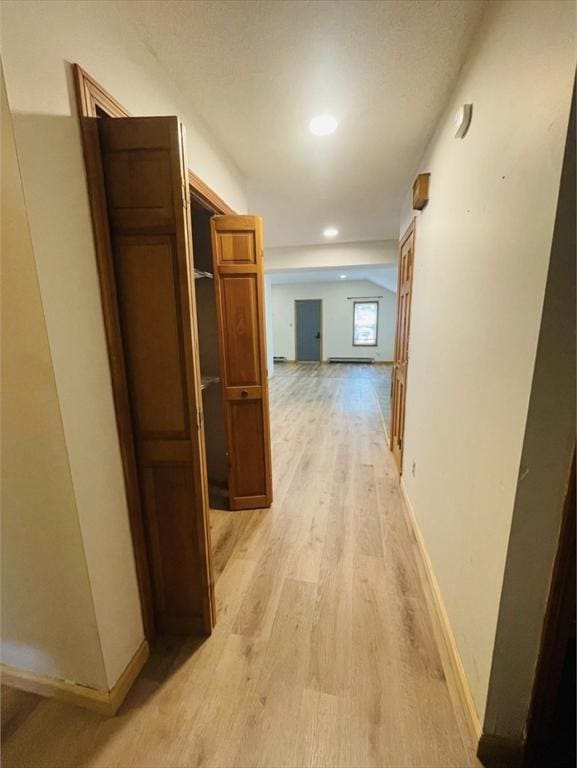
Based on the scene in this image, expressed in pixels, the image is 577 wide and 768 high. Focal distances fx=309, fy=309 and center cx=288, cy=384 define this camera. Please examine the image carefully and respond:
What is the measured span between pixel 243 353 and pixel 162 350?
1.02m

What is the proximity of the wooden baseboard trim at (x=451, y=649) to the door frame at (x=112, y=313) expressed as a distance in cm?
105

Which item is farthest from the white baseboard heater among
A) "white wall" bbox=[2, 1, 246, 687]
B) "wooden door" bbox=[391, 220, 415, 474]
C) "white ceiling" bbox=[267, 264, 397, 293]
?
"white wall" bbox=[2, 1, 246, 687]

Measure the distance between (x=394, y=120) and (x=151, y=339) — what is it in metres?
1.91

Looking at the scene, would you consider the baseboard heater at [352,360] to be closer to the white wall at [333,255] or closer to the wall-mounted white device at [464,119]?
the white wall at [333,255]

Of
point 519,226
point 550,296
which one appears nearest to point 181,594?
point 550,296

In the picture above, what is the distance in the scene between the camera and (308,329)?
10.2 m

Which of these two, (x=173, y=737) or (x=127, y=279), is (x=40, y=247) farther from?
(x=173, y=737)

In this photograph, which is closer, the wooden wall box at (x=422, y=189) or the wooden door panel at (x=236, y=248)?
the wooden wall box at (x=422, y=189)

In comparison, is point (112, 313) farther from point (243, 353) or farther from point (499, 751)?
point (499, 751)

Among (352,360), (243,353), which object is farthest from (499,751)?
(352,360)

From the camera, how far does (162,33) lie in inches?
48.5

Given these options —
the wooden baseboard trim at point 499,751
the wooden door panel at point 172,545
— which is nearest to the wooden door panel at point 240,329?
the wooden door panel at point 172,545

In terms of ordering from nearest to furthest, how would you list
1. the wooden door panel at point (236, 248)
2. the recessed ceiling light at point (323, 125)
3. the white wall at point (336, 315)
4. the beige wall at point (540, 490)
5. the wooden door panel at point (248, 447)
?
the beige wall at point (540, 490) → the recessed ceiling light at point (323, 125) → the wooden door panel at point (236, 248) → the wooden door panel at point (248, 447) → the white wall at point (336, 315)

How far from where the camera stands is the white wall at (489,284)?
780 mm
